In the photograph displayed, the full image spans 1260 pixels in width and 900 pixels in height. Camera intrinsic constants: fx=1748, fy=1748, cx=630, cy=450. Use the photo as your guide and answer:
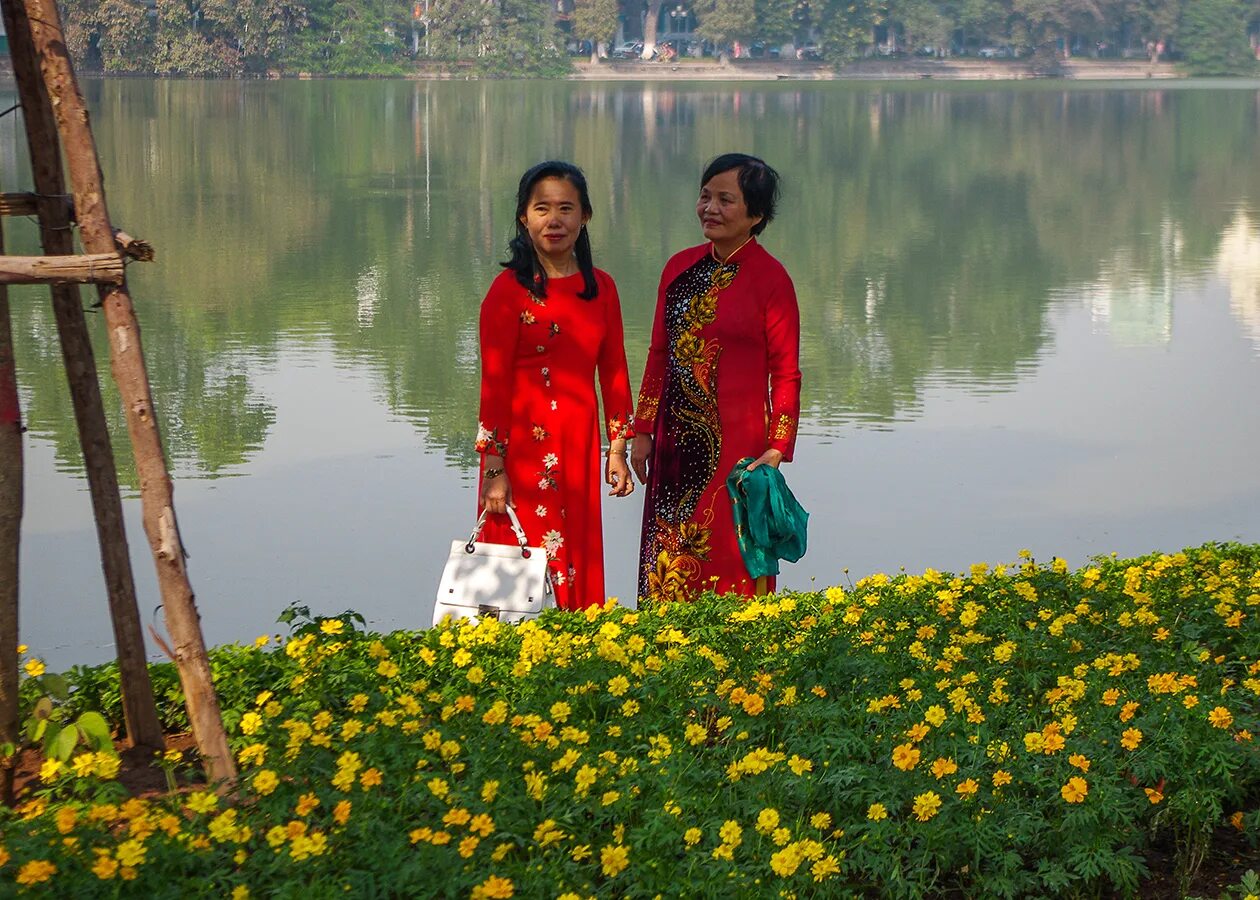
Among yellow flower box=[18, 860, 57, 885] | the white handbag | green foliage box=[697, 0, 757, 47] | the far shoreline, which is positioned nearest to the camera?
yellow flower box=[18, 860, 57, 885]

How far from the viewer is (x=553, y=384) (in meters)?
4.52

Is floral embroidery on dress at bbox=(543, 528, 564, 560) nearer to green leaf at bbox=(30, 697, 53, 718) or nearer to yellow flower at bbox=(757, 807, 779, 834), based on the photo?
green leaf at bbox=(30, 697, 53, 718)

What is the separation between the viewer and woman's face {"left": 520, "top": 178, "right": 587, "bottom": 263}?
14.2 ft

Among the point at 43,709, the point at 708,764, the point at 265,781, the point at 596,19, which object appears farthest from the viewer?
the point at 596,19

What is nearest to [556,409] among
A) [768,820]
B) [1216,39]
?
[768,820]

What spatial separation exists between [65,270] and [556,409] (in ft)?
5.15

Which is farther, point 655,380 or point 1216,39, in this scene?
point 1216,39

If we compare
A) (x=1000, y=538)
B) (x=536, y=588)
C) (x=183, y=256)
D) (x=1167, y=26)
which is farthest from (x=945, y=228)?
(x=1167, y=26)

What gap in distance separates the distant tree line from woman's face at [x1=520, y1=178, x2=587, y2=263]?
4426 centimetres

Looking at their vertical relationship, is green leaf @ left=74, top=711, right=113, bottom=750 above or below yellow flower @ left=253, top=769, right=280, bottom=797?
below

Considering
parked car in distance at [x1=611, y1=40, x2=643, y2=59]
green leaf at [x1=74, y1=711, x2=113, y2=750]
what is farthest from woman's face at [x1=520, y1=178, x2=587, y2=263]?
parked car in distance at [x1=611, y1=40, x2=643, y2=59]

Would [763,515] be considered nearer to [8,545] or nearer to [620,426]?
[620,426]

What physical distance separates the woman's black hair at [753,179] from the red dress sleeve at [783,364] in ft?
0.62

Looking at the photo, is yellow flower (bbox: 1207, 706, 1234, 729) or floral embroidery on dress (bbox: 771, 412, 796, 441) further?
floral embroidery on dress (bbox: 771, 412, 796, 441)
